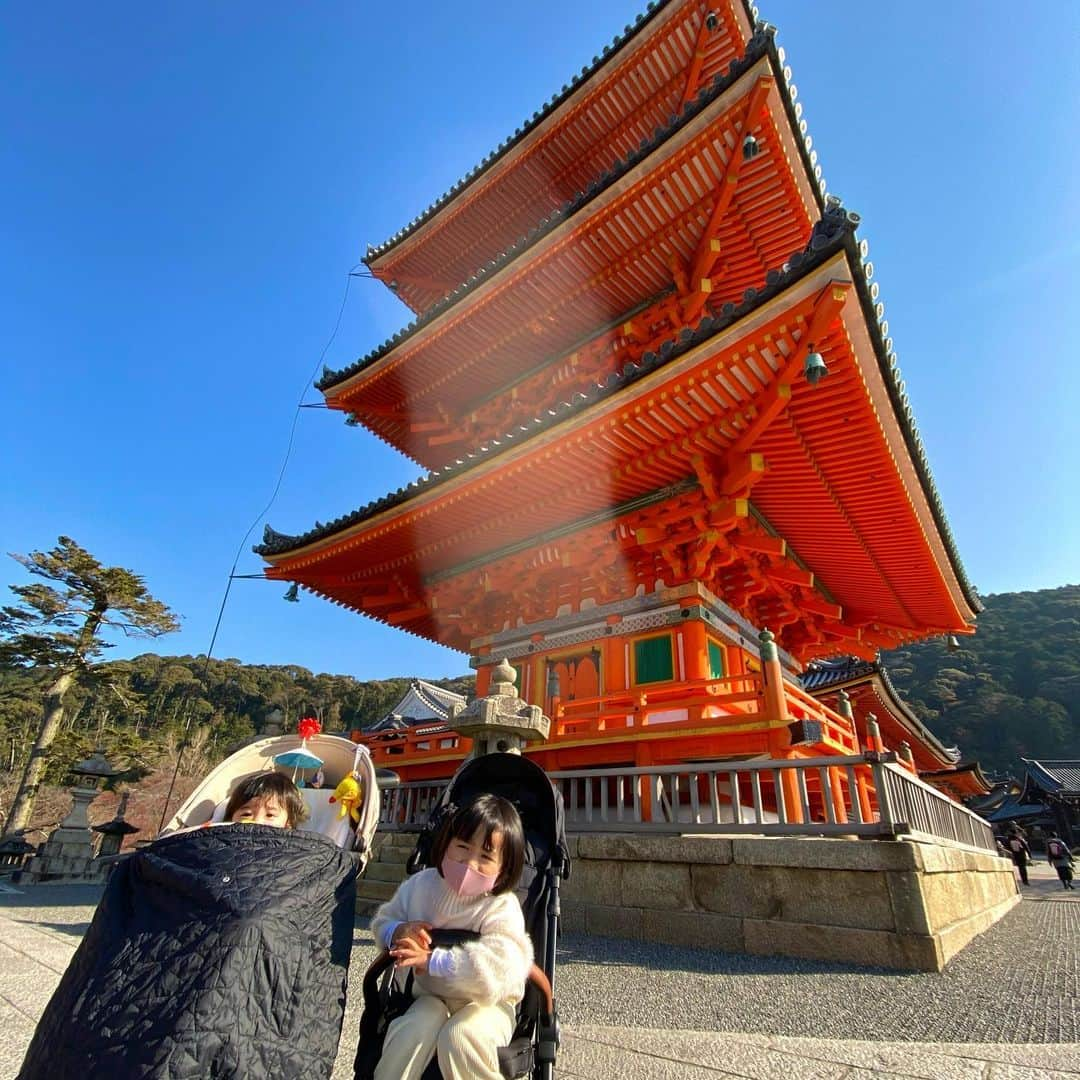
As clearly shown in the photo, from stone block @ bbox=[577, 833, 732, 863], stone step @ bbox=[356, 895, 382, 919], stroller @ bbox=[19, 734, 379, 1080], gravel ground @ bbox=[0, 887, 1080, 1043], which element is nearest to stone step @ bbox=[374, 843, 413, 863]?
stone step @ bbox=[356, 895, 382, 919]

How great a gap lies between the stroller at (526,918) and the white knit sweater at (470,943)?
0.07m

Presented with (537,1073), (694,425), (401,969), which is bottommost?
(537,1073)

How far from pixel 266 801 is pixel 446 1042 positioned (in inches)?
42.4

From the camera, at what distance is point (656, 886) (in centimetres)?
560

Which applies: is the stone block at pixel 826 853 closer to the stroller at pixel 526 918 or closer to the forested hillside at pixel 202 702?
the stroller at pixel 526 918

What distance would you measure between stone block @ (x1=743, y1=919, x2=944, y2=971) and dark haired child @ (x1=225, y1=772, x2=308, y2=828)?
431 centimetres

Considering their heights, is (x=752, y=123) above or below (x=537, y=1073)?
above

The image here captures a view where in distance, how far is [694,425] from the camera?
752cm

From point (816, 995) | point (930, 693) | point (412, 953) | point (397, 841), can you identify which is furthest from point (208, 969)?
point (930, 693)

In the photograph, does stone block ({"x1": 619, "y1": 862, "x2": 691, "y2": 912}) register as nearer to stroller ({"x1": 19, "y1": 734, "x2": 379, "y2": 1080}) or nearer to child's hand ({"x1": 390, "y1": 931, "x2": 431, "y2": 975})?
child's hand ({"x1": 390, "y1": 931, "x2": 431, "y2": 975})

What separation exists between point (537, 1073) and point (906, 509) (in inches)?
334

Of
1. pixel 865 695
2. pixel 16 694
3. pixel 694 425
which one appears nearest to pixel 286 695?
pixel 16 694

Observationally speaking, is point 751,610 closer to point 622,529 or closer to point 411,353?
point 622,529

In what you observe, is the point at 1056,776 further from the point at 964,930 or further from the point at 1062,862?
the point at 964,930
